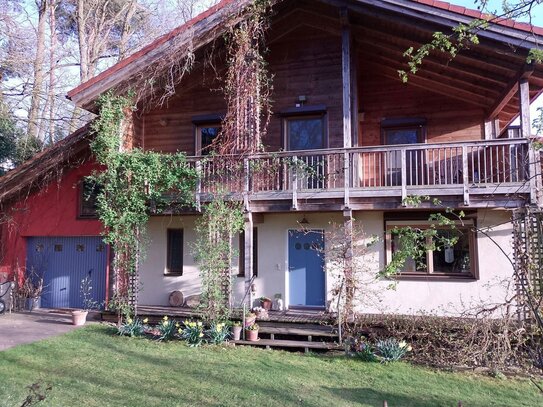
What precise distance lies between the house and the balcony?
→ 0.13 feet

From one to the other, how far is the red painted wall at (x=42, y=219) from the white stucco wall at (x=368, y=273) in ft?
8.49

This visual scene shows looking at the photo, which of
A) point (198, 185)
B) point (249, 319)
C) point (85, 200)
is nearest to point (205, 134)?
point (198, 185)

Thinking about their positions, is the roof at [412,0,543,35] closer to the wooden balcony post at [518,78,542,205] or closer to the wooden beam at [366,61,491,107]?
the wooden balcony post at [518,78,542,205]

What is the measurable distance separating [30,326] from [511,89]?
1279 cm

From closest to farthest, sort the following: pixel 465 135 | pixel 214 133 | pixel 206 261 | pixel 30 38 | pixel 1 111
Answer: pixel 206 261, pixel 465 135, pixel 214 133, pixel 1 111, pixel 30 38

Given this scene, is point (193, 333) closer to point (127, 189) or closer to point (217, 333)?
point (217, 333)

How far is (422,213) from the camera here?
10930 mm

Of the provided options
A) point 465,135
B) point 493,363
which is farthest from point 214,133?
point 493,363

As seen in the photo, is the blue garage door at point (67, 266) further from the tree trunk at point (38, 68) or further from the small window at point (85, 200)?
the tree trunk at point (38, 68)

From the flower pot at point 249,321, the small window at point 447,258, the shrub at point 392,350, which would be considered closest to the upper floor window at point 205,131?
the flower pot at point 249,321

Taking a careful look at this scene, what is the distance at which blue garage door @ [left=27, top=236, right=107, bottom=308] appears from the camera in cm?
1288

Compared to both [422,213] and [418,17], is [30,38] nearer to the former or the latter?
[418,17]

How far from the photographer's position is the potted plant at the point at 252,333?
9367mm

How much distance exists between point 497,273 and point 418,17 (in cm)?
623
